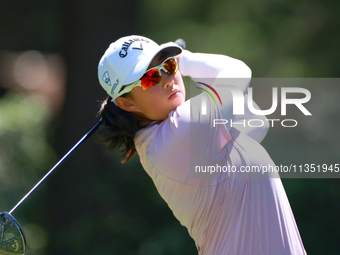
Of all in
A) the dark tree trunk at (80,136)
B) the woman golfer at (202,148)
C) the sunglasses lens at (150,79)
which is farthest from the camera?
the dark tree trunk at (80,136)

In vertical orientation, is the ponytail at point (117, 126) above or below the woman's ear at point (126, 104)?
below

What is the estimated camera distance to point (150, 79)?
153 centimetres

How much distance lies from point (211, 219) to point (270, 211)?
0.23 m

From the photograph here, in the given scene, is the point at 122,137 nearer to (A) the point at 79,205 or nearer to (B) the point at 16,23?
(A) the point at 79,205

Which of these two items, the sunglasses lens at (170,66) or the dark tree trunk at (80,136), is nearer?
the sunglasses lens at (170,66)

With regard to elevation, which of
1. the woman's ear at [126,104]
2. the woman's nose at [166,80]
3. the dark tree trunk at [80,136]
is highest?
the woman's nose at [166,80]

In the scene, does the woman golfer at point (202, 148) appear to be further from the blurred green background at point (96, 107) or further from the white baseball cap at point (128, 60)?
the blurred green background at point (96, 107)

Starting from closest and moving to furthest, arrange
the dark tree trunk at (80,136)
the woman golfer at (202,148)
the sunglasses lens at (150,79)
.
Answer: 1. the woman golfer at (202,148)
2. the sunglasses lens at (150,79)
3. the dark tree trunk at (80,136)

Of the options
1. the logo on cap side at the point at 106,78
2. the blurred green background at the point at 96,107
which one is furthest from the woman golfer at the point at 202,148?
the blurred green background at the point at 96,107

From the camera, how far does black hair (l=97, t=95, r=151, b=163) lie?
63.6 inches

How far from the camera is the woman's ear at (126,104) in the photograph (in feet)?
5.30

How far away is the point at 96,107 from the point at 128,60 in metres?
2.44

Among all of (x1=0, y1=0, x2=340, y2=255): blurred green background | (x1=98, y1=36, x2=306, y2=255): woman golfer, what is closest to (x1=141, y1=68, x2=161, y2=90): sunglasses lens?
(x1=98, y1=36, x2=306, y2=255): woman golfer

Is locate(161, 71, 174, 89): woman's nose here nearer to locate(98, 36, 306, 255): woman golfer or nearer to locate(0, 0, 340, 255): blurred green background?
locate(98, 36, 306, 255): woman golfer
